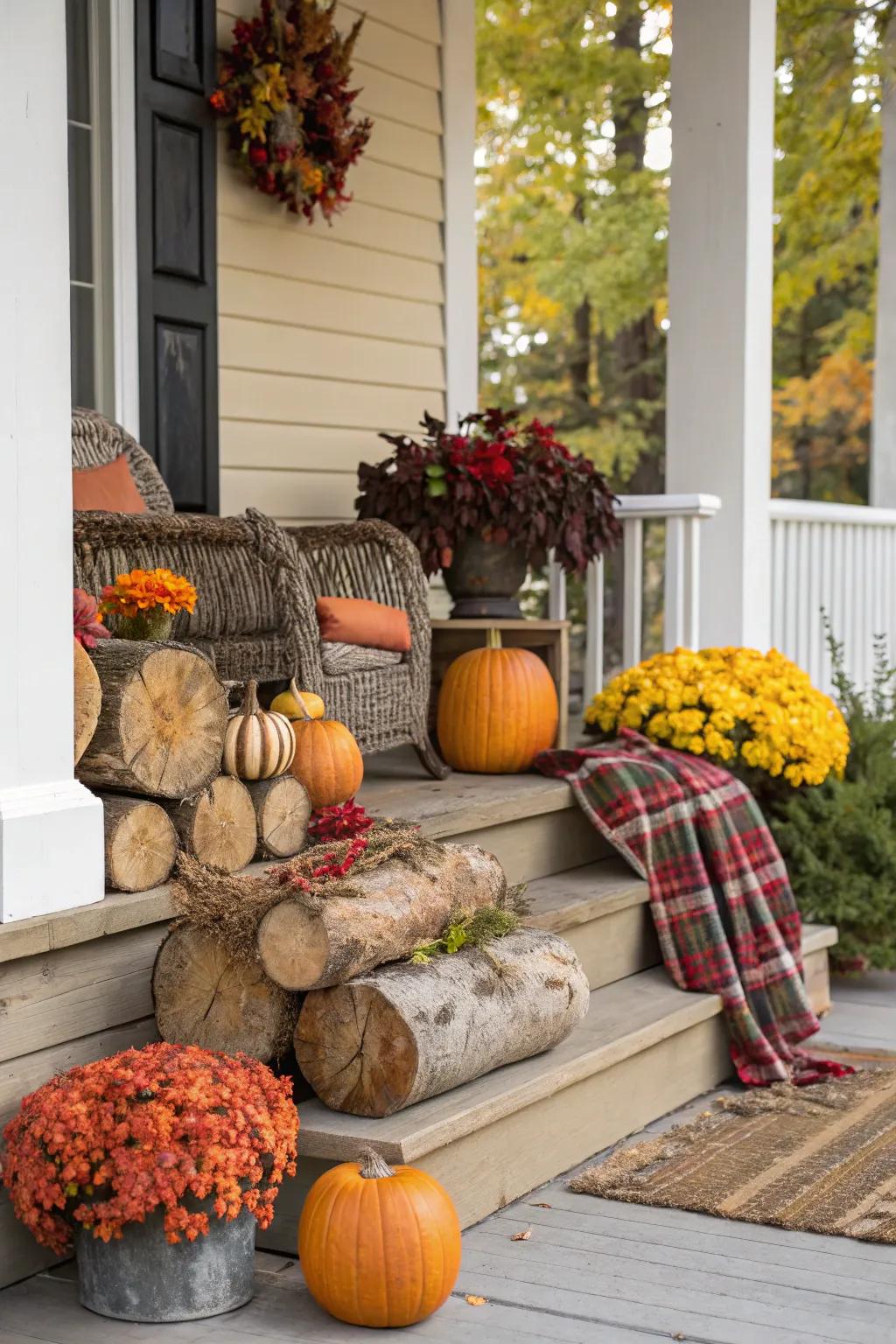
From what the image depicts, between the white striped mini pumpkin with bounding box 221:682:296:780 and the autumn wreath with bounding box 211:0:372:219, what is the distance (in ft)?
7.29

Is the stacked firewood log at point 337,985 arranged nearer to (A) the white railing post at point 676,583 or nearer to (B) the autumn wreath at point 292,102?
(A) the white railing post at point 676,583

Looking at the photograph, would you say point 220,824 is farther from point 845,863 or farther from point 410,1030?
point 845,863

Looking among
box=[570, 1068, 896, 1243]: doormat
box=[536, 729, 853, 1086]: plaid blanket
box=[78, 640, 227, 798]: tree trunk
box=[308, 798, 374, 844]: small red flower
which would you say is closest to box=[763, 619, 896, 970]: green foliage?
box=[536, 729, 853, 1086]: plaid blanket

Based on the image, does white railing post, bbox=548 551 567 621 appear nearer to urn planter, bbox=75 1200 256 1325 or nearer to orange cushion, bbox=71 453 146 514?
orange cushion, bbox=71 453 146 514

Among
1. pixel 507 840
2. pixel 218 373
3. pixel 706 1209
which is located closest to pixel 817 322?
pixel 218 373

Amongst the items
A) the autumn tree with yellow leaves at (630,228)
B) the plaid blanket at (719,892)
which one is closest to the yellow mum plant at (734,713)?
the plaid blanket at (719,892)

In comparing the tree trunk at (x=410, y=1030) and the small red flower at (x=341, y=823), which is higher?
the small red flower at (x=341, y=823)

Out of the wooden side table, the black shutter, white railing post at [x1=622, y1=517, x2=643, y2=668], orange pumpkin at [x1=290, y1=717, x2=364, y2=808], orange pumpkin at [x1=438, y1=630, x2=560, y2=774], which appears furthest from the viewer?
white railing post at [x1=622, y1=517, x2=643, y2=668]

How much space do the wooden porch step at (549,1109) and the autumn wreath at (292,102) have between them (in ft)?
8.42

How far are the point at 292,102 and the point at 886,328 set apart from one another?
2.78 m

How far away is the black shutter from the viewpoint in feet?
14.7

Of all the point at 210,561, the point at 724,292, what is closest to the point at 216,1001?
the point at 210,561

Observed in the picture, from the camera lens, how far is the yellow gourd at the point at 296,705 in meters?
3.53

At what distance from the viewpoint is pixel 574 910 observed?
362cm
